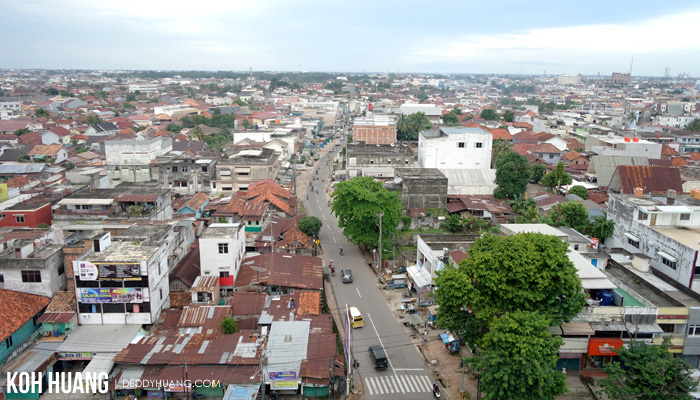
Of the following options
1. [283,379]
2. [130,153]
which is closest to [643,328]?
[283,379]

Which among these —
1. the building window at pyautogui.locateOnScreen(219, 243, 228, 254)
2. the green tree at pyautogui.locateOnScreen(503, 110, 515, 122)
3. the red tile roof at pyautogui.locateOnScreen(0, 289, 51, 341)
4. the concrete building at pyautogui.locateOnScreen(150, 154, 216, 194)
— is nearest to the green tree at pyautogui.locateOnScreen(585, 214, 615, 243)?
the building window at pyautogui.locateOnScreen(219, 243, 228, 254)

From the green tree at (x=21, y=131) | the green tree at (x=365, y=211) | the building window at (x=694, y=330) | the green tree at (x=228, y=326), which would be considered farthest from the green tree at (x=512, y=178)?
the green tree at (x=21, y=131)

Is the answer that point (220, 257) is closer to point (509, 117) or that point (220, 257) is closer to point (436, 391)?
point (436, 391)

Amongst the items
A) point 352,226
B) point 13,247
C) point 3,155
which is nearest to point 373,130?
point 352,226

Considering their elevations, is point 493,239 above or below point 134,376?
above

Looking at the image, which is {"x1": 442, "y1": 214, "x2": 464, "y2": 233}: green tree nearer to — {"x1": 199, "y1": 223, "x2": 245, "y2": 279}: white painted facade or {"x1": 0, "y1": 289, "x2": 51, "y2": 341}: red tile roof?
{"x1": 199, "y1": 223, "x2": 245, "y2": 279}: white painted facade

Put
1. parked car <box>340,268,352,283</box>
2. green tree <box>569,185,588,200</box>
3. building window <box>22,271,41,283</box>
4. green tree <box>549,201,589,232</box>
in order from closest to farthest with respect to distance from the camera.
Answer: building window <box>22,271,41,283</box> → parked car <box>340,268,352,283</box> → green tree <box>549,201,589,232</box> → green tree <box>569,185,588,200</box>

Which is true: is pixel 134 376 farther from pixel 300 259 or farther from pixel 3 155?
pixel 3 155
